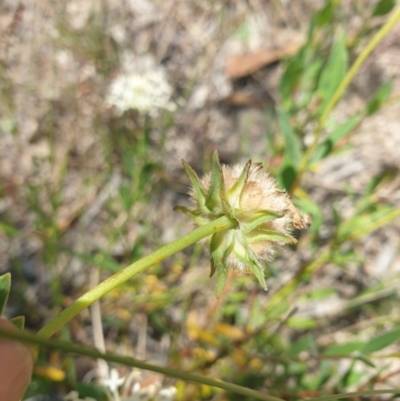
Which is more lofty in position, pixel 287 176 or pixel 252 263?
pixel 287 176

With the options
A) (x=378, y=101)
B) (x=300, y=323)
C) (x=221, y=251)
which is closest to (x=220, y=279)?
(x=221, y=251)

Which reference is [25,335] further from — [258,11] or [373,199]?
[258,11]

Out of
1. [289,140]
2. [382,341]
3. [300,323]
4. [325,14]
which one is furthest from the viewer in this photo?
[300,323]

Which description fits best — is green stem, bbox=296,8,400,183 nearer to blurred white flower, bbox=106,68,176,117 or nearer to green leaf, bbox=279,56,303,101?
green leaf, bbox=279,56,303,101

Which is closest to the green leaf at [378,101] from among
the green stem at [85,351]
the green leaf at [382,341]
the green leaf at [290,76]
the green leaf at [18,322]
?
the green leaf at [290,76]

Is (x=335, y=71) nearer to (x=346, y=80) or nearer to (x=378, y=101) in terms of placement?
(x=346, y=80)
